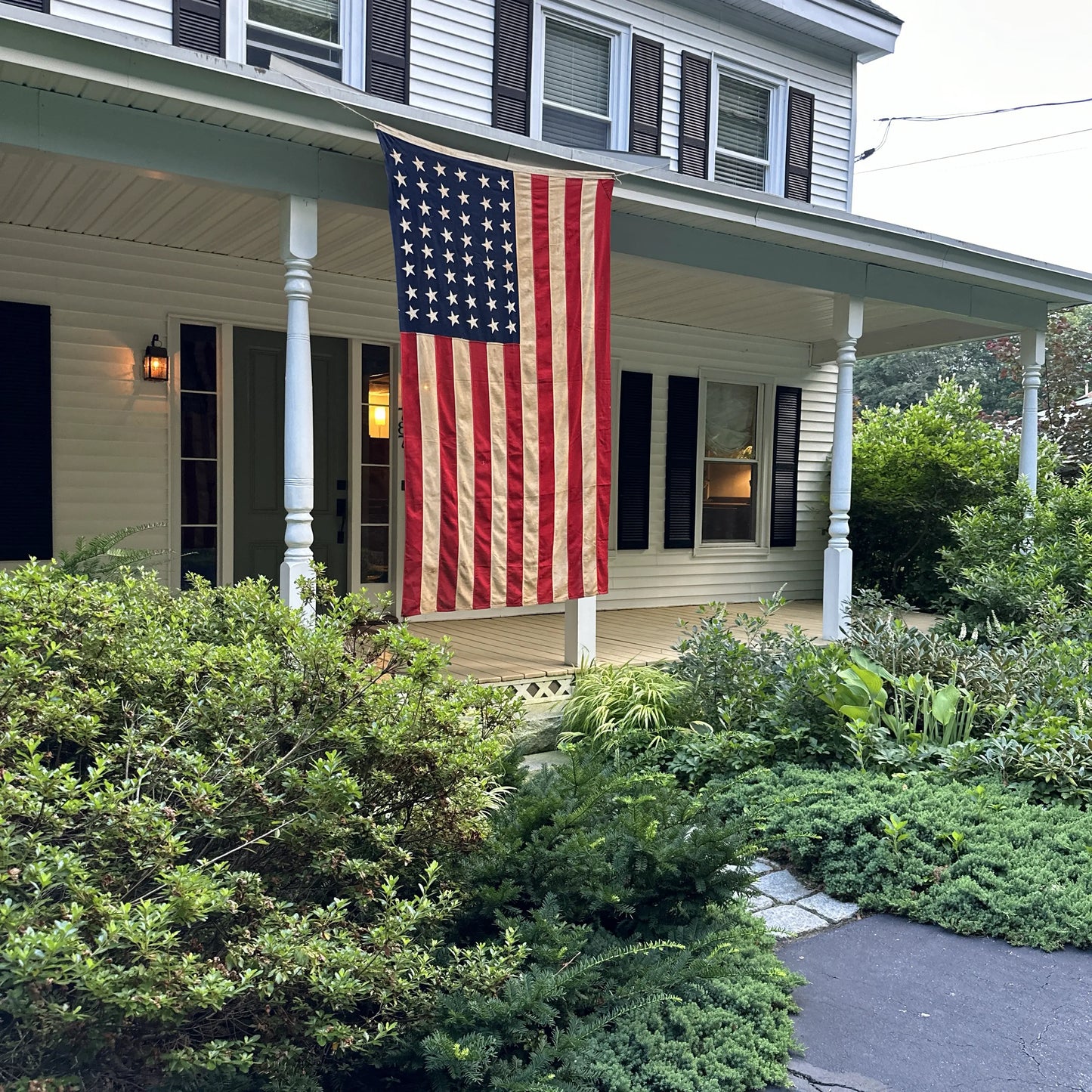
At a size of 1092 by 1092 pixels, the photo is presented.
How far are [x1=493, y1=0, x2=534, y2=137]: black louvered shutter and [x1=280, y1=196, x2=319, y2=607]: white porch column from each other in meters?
3.68

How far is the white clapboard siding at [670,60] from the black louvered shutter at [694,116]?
69mm

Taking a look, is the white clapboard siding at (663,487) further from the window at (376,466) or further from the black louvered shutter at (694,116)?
the window at (376,466)

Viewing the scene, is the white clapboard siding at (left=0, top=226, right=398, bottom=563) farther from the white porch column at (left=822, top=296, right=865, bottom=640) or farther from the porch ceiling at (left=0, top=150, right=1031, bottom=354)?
the white porch column at (left=822, top=296, right=865, bottom=640)

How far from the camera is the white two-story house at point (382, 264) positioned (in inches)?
187

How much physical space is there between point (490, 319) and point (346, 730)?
3.27 meters

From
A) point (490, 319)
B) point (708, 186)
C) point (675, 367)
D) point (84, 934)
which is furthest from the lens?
point (675, 367)

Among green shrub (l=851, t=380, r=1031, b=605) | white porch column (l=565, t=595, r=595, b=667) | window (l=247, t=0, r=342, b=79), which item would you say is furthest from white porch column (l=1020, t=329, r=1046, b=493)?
Answer: window (l=247, t=0, r=342, b=79)

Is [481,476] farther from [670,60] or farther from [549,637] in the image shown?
[670,60]

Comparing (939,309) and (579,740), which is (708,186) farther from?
(579,740)

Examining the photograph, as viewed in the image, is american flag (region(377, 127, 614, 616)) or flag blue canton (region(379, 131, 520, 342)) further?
american flag (region(377, 127, 614, 616))

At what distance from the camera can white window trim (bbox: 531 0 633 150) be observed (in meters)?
8.30

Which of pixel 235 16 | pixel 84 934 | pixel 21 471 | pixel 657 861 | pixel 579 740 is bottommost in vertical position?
pixel 579 740

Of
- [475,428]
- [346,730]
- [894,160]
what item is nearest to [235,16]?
[475,428]

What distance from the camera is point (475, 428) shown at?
526cm
